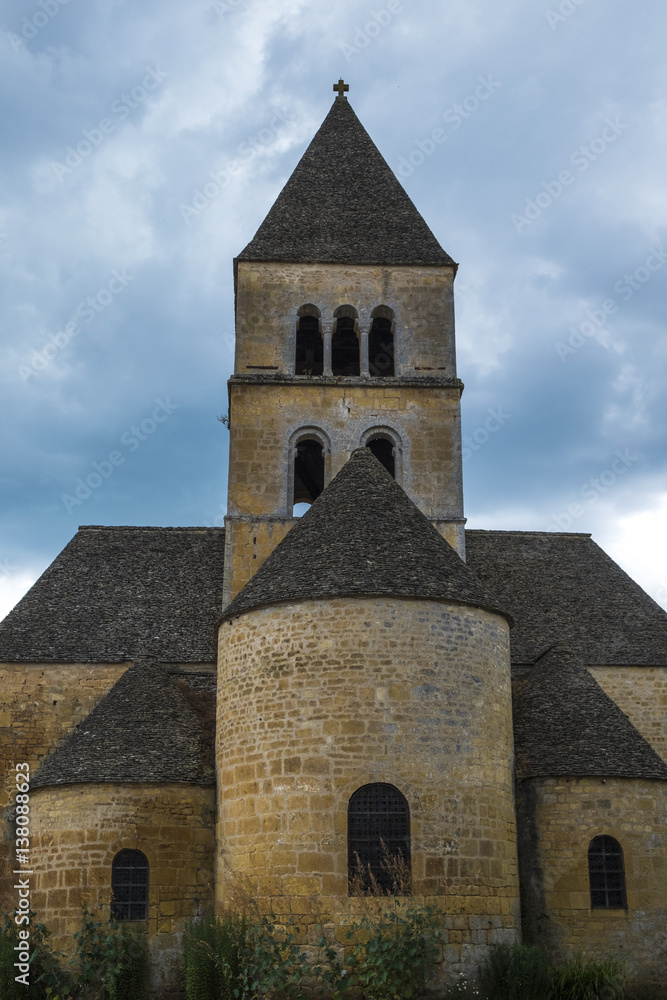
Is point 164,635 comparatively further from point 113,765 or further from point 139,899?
point 139,899

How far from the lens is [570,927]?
1645cm

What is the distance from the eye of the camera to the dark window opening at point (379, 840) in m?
14.4

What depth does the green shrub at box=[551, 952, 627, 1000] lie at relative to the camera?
47.5 ft

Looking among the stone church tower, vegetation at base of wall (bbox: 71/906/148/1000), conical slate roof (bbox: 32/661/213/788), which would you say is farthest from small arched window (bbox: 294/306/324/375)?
vegetation at base of wall (bbox: 71/906/148/1000)

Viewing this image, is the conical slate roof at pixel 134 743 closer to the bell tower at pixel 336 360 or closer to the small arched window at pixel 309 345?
the bell tower at pixel 336 360

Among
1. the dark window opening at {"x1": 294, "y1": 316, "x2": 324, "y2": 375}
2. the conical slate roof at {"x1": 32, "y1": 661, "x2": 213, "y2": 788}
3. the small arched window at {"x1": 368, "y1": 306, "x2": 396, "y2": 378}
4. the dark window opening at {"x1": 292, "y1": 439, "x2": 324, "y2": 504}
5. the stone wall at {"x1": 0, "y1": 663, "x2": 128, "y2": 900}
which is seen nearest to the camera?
the conical slate roof at {"x1": 32, "y1": 661, "x2": 213, "y2": 788}

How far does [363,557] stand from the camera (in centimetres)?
1636

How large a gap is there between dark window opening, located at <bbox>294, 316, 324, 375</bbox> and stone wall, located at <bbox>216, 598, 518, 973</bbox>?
10.5 m

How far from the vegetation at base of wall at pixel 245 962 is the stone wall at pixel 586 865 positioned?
4599 mm

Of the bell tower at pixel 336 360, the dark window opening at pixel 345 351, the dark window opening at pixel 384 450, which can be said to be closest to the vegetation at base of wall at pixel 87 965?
the bell tower at pixel 336 360

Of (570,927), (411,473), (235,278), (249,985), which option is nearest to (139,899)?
(249,985)

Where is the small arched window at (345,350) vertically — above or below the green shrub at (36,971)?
above

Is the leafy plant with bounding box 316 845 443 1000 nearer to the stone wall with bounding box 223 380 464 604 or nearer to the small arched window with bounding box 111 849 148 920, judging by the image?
the small arched window with bounding box 111 849 148 920

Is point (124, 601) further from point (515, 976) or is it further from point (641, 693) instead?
point (515, 976)
